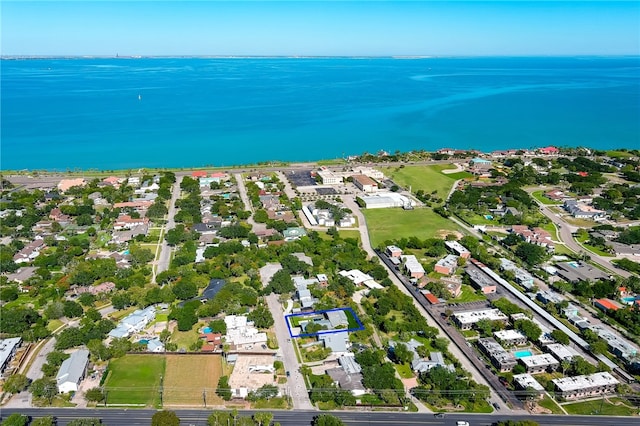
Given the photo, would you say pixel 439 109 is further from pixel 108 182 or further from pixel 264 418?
pixel 264 418

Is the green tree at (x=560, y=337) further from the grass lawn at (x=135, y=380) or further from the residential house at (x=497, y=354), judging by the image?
the grass lawn at (x=135, y=380)

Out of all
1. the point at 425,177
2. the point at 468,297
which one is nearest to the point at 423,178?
the point at 425,177

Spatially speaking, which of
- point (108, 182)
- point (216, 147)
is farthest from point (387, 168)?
point (108, 182)

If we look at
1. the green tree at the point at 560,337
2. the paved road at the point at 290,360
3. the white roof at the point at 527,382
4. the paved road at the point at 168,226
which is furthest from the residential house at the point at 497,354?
the paved road at the point at 168,226

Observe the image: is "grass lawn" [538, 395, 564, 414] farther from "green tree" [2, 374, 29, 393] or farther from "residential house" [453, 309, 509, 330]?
"green tree" [2, 374, 29, 393]

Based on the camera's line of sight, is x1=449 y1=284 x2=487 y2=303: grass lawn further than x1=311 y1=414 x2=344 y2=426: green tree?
Yes

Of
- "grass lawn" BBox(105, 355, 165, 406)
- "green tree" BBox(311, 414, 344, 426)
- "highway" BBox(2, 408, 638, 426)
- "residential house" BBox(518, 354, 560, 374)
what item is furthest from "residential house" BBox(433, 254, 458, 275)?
"grass lawn" BBox(105, 355, 165, 406)

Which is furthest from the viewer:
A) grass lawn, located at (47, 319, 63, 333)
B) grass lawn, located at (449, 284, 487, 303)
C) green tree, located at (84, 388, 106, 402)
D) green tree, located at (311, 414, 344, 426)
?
grass lawn, located at (449, 284, 487, 303)
